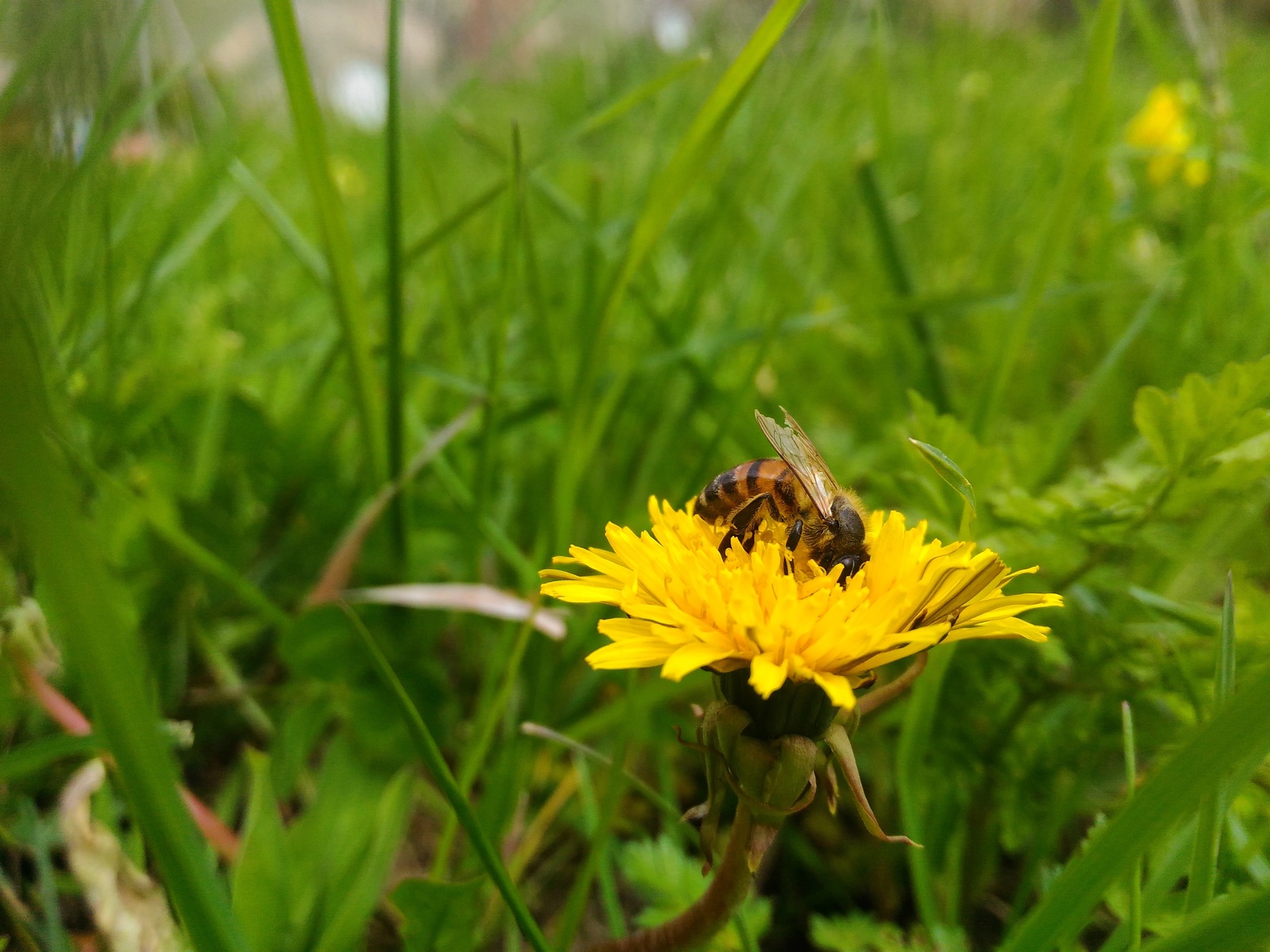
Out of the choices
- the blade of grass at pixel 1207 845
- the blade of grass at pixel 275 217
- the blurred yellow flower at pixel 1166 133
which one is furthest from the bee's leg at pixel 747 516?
the blurred yellow flower at pixel 1166 133

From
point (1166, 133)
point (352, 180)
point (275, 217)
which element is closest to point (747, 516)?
point (275, 217)

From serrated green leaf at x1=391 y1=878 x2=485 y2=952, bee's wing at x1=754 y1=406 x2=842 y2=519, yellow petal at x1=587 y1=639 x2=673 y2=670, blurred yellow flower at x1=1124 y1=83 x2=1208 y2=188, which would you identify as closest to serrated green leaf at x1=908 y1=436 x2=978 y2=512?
bee's wing at x1=754 y1=406 x2=842 y2=519

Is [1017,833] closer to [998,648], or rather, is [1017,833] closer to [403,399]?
[998,648]

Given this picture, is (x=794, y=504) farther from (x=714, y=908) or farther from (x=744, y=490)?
(x=714, y=908)

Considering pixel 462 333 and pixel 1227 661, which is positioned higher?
pixel 462 333

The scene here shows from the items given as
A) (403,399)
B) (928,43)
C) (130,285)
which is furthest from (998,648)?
(928,43)

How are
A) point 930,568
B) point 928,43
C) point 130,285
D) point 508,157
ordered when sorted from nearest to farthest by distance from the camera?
point 930,568 < point 508,157 < point 130,285 < point 928,43
